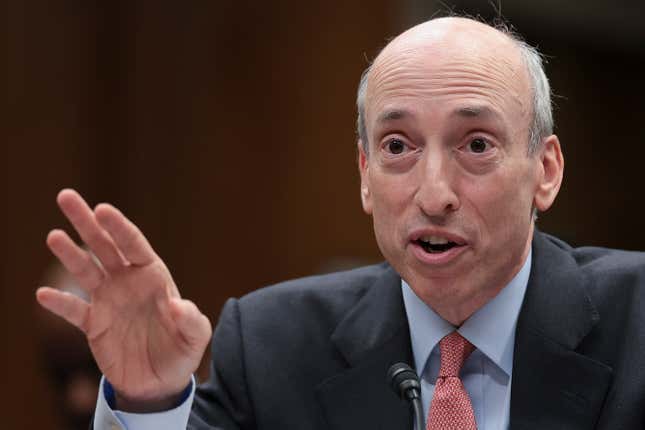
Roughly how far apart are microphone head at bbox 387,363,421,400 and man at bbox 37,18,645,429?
266 millimetres

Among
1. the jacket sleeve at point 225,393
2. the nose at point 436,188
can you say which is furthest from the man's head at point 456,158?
the jacket sleeve at point 225,393

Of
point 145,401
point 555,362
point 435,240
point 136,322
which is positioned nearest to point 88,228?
point 136,322

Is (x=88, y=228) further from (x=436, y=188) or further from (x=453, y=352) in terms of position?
(x=453, y=352)

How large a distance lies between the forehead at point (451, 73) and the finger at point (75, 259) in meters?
0.76

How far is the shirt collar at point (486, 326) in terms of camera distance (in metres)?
2.39

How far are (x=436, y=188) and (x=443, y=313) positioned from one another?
35 centimetres

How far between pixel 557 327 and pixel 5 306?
3882mm

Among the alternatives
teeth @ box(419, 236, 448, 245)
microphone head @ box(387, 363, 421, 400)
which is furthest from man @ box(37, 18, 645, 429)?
microphone head @ box(387, 363, 421, 400)

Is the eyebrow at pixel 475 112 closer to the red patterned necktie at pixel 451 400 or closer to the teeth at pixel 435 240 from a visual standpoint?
the teeth at pixel 435 240

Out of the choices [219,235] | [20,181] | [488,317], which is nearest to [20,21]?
[20,181]

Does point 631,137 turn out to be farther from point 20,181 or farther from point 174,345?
point 174,345

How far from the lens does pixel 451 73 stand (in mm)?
2346

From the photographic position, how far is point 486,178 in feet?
7.53

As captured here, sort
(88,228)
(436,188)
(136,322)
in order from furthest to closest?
(436,188)
(136,322)
(88,228)
